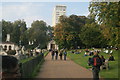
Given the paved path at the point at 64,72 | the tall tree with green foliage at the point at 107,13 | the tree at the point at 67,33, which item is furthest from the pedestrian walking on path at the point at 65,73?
the tree at the point at 67,33

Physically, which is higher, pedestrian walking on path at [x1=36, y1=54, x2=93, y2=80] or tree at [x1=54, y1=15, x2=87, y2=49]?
tree at [x1=54, y1=15, x2=87, y2=49]

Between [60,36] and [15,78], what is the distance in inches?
2749

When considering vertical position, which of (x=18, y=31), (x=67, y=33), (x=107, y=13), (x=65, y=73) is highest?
(x=18, y=31)

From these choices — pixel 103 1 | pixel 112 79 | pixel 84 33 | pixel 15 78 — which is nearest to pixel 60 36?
pixel 84 33

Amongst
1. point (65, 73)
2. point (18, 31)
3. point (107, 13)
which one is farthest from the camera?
point (18, 31)

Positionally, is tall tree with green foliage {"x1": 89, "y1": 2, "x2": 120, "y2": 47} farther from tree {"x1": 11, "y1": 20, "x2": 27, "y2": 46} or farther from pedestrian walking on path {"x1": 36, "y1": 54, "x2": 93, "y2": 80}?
tree {"x1": 11, "y1": 20, "x2": 27, "y2": 46}

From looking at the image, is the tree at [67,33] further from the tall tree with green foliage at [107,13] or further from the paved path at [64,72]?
the paved path at [64,72]

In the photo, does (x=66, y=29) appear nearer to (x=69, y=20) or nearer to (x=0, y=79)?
(x=69, y=20)

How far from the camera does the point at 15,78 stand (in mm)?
8242

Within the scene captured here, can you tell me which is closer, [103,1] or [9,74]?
[9,74]

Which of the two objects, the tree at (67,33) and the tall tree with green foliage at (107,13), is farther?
the tree at (67,33)

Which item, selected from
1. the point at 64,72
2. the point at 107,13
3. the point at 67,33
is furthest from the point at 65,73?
the point at 67,33

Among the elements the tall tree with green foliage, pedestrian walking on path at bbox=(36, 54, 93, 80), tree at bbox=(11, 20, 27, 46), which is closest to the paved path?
pedestrian walking on path at bbox=(36, 54, 93, 80)

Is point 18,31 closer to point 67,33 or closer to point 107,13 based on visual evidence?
point 67,33
